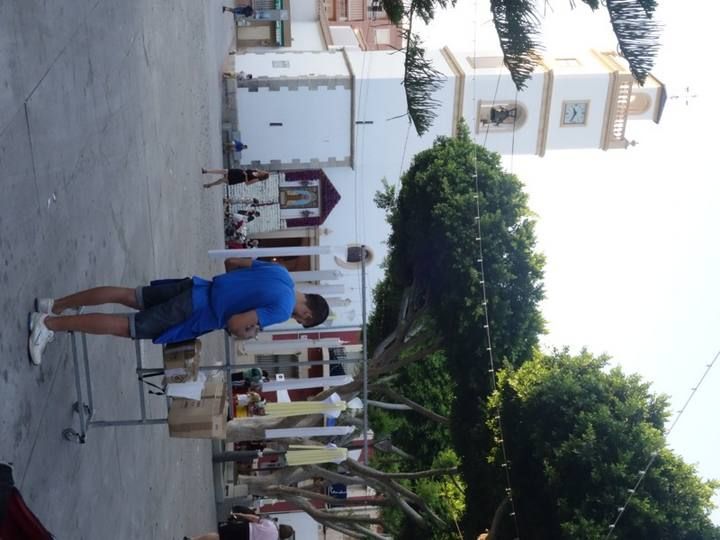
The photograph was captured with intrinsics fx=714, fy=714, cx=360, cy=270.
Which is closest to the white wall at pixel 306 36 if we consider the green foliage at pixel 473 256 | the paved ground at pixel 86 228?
the green foliage at pixel 473 256

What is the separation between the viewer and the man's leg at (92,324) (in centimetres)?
439

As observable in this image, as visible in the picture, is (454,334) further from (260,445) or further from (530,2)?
(530,2)

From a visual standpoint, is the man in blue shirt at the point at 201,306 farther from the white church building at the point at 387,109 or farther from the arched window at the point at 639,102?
the arched window at the point at 639,102

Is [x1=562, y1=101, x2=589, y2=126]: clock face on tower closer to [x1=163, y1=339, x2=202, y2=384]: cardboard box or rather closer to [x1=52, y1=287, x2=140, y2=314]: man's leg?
[x1=163, y1=339, x2=202, y2=384]: cardboard box

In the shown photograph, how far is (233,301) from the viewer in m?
4.98

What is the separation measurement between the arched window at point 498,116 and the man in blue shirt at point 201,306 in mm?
20690

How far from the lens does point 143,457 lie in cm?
670

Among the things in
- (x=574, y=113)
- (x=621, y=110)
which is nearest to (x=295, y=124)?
(x=574, y=113)

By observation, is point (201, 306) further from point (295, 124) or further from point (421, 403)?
point (295, 124)

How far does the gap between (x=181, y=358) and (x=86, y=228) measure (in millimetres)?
1192

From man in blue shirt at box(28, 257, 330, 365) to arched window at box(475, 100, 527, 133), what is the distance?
2069 cm

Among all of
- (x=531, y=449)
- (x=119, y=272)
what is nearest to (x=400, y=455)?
(x=531, y=449)

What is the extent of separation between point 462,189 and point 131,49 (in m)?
7.13

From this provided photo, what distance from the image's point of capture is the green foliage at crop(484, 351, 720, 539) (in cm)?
712
